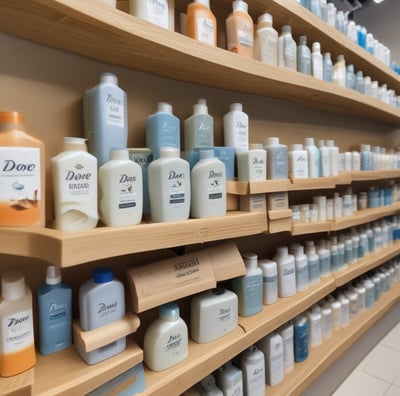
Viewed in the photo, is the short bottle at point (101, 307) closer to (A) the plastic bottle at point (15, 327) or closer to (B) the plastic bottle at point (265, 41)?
(A) the plastic bottle at point (15, 327)

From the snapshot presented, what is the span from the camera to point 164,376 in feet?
1.94

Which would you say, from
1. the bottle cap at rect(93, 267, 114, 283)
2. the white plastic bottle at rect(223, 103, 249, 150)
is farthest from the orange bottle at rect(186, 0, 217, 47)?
the bottle cap at rect(93, 267, 114, 283)

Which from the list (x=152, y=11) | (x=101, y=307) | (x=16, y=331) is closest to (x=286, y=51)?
(x=152, y=11)

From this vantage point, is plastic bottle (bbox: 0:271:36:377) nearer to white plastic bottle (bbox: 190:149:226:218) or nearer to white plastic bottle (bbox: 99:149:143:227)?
white plastic bottle (bbox: 99:149:143:227)

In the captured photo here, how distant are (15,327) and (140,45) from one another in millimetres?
558

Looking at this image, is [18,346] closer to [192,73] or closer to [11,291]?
[11,291]

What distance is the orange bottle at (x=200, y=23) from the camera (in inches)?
24.8

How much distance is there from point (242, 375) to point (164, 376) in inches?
11.1

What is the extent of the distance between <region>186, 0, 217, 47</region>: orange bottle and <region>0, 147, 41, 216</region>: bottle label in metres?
0.43

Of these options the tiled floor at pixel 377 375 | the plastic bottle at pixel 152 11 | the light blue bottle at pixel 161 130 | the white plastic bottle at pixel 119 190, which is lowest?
the tiled floor at pixel 377 375

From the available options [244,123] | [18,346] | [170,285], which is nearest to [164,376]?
[170,285]

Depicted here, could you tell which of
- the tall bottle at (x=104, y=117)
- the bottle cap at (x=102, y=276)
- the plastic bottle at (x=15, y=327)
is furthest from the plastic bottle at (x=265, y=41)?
the plastic bottle at (x=15, y=327)

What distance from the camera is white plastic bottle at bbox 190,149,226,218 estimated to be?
60 centimetres

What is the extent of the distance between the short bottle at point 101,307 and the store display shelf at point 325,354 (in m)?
0.56
